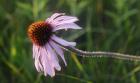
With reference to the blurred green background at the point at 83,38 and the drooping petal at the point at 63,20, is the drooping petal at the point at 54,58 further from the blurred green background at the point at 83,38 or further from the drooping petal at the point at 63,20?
the blurred green background at the point at 83,38

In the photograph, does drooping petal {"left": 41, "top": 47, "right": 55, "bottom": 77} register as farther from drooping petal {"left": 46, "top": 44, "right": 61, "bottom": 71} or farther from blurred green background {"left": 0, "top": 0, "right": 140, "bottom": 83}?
blurred green background {"left": 0, "top": 0, "right": 140, "bottom": 83}

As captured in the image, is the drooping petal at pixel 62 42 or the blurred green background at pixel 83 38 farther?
the blurred green background at pixel 83 38

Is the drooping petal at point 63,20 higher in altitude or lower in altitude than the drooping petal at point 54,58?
higher

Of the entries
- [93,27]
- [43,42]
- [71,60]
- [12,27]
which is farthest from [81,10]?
[43,42]

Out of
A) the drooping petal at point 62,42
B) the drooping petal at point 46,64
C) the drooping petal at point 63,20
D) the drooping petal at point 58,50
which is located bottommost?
the drooping petal at point 46,64

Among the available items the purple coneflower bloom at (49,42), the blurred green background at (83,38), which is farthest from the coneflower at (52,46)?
the blurred green background at (83,38)

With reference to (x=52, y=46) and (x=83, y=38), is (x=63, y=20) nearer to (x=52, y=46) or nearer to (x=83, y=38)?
(x=52, y=46)
